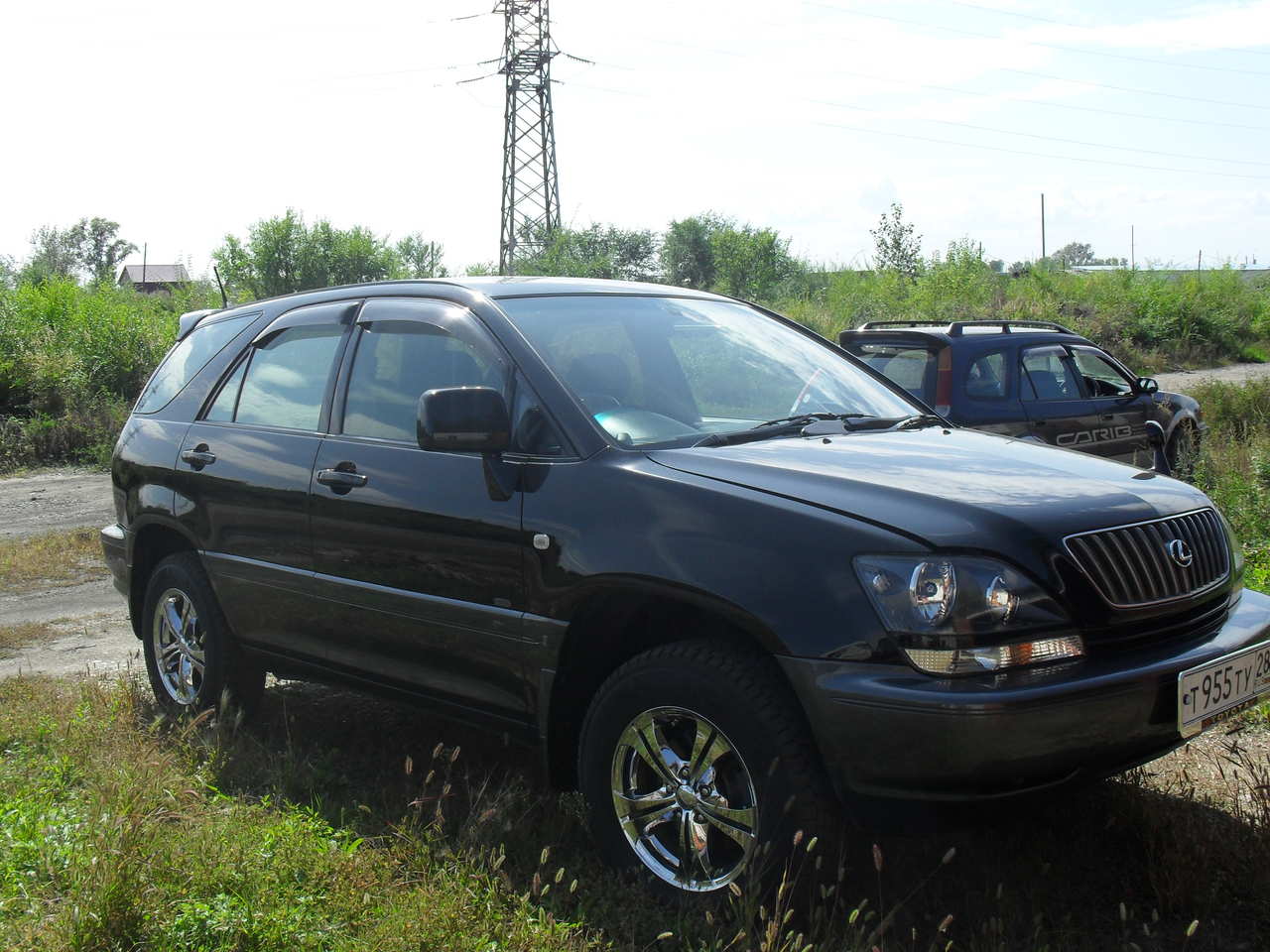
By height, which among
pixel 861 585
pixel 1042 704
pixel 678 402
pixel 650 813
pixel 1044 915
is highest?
pixel 678 402

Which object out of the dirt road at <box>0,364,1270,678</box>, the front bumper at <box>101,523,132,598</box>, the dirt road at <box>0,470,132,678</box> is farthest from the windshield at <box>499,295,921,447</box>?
the dirt road at <box>0,364,1270,678</box>

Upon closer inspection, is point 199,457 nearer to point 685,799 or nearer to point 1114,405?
point 685,799

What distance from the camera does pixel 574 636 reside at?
11.3 ft

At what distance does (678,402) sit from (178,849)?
6.60 ft

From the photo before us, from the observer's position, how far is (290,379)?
187 inches

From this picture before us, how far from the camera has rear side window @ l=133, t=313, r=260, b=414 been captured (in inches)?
210

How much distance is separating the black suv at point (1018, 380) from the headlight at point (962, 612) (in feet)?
17.5

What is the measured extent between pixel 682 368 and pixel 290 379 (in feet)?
5.38

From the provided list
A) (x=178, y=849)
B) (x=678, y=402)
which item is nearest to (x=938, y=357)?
(x=678, y=402)

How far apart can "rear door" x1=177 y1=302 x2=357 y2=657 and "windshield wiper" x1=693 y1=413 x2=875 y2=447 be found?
61.4 inches

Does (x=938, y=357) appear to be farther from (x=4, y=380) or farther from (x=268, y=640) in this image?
(x=4, y=380)

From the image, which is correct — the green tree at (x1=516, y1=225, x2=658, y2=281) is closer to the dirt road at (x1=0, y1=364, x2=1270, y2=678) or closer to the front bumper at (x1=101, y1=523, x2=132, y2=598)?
the dirt road at (x1=0, y1=364, x2=1270, y2=678)

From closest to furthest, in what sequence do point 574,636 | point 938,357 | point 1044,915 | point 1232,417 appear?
point 1044,915 < point 574,636 < point 938,357 < point 1232,417

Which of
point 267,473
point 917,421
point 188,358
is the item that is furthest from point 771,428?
point 188,358
